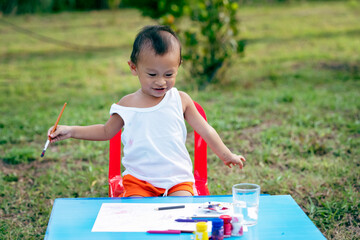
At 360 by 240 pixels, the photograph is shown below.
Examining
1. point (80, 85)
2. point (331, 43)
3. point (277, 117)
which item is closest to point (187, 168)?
point (277, 117)

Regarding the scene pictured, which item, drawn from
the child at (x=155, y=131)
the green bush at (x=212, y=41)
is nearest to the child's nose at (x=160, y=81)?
the child at (x=155, y=131)

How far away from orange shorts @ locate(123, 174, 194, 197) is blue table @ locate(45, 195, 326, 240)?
244mm

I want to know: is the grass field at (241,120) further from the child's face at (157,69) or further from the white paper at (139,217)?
the child's face at (157,69)

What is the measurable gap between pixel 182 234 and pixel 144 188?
67 centimetres

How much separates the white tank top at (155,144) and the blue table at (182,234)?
0.99ft

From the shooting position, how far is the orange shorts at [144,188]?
7.57ft

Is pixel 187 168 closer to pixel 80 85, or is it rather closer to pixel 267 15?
pixel 80 85

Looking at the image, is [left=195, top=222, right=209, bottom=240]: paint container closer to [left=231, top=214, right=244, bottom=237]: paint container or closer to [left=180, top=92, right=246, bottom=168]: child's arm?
[left=231, top=214, right=244, bottom=237]: paint container

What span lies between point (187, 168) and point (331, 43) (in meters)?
7.92

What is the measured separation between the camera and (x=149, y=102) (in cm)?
239

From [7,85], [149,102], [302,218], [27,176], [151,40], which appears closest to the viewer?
[302,218]

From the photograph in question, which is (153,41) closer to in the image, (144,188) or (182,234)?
(144,188)

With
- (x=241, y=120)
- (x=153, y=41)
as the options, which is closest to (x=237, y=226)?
(x=153, y=41)

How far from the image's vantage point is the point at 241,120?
4824 millimetres
